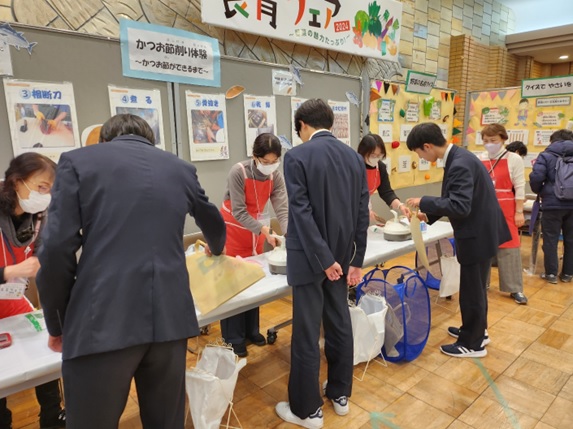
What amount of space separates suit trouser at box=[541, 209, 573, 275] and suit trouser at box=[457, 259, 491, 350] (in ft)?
6.37

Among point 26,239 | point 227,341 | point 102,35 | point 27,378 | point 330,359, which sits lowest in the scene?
point 227,341

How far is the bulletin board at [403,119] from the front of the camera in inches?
182

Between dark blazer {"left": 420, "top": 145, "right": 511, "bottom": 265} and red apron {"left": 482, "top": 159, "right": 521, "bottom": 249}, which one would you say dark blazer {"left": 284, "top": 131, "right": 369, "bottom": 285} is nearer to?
dark blazer {"left": 420, "top": 145, "right": 511, "bottom": 265}

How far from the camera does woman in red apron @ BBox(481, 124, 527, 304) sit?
3213 millimetres

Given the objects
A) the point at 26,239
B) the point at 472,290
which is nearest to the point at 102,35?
the point at 26,239

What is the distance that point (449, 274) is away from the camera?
314 centimetres

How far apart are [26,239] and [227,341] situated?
1.40 m

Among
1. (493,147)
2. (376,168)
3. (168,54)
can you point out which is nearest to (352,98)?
(376,168)

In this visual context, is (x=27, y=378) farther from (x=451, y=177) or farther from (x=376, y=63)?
(x=376, y=63)

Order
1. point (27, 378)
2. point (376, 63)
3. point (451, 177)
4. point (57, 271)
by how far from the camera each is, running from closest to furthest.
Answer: point (57, 271)
point (27, 378)
point (451, 177)
point (376, 63)

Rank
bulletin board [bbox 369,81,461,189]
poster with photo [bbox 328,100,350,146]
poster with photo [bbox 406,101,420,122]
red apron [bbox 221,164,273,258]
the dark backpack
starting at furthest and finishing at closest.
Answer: poster with photo [bbox 406,101,420,122]
bulletin board [bbox 369,81,461,189]
poster with photo [bbox 328,100,350,146]
the dark backpack
red apron [bbox 221,164,273,258]

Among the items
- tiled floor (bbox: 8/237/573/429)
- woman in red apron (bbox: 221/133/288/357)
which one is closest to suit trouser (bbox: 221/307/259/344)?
woman in red apron (bbox: 221/133/288/357)

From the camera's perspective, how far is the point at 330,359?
2.01 m

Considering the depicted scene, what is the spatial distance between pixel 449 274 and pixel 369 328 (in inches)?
48.7
